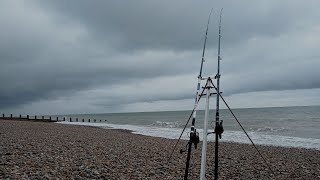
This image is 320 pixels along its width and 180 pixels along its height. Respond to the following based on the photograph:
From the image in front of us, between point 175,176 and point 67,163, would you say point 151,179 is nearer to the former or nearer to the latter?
point 175,176

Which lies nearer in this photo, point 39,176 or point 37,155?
point 39,176

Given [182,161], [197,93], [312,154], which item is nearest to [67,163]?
[182,161]

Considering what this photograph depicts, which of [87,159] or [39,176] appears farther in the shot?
[87,159]

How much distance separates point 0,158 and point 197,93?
7.73m

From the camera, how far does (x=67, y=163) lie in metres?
11.0

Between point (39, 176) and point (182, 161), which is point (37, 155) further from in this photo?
point (182, 161)

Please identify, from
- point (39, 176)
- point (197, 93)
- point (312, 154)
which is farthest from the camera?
point (312, 154)

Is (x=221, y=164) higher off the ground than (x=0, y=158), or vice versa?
(x=0, y=158)

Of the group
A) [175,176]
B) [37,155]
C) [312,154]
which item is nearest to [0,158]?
[37,155]

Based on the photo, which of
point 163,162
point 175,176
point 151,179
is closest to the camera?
point 151,179

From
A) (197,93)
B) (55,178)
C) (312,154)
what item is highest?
(197,93)

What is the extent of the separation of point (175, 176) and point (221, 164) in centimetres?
401

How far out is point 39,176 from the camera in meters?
8.67

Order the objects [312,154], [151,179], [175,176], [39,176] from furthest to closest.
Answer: [312,154] → [175,176] → [151,179] → [39,176]
